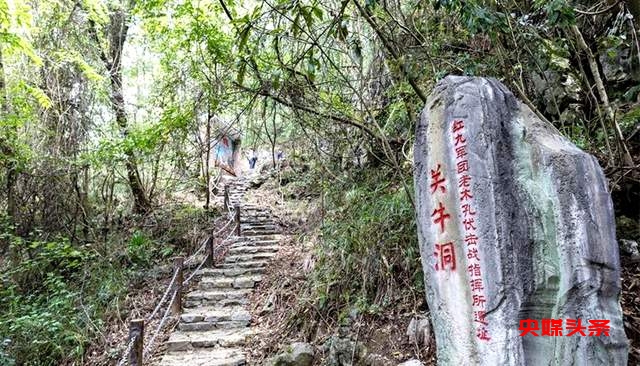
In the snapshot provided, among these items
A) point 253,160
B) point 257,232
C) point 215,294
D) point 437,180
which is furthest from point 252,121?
point 253,160

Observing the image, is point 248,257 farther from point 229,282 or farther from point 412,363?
point 412,363

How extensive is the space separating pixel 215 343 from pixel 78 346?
2084mm

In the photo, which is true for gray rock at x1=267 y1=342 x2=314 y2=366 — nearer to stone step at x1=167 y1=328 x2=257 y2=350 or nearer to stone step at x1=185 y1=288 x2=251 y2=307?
stone step at x1=167 y1=328 x2=257 y2=350

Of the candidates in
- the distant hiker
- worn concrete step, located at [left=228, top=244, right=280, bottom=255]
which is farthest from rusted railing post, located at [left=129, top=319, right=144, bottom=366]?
the distant hiker

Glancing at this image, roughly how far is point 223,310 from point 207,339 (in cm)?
87

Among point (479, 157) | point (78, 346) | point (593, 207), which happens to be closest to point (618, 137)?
point (593, 207)

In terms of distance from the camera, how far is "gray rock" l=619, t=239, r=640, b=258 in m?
4.18

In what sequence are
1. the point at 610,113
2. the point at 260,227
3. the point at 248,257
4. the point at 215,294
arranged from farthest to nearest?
the point at 260,227 → the point at 248,257 → the point at 215,294 → the point at 610,113

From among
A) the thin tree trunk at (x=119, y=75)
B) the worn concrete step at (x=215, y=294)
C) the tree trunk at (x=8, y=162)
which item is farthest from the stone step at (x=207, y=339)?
the tree trunk at (x=8, y=162)

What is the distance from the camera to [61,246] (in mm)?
8258

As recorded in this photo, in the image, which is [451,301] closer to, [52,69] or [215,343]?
[215,343]

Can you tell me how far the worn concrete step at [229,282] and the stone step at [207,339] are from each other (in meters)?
1.36

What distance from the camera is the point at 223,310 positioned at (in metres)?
6.77

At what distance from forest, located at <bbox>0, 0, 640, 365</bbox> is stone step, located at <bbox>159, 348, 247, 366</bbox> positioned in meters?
0.79
